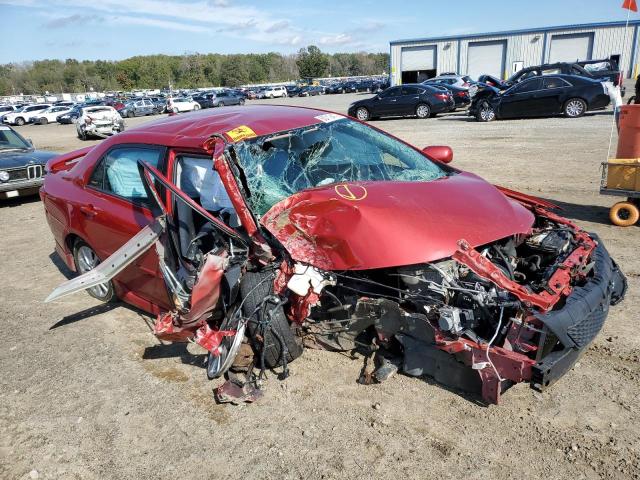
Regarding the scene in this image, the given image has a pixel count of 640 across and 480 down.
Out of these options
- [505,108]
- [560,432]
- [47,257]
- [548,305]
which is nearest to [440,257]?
[548,305]

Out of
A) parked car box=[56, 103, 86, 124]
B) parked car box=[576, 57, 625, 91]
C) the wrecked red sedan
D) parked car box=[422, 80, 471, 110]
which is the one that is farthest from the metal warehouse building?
the wrecked red sedan

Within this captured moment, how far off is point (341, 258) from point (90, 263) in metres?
3.01

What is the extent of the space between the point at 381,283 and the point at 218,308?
119cm

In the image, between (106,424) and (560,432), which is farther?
(106,424)

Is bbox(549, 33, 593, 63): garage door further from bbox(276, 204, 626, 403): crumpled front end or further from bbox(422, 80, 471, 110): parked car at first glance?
bbox(276, 204, 626, 403): crumpled front end

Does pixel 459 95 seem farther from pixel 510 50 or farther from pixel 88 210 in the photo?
pixel 510 50

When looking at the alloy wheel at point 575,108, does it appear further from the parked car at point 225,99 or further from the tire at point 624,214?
the parked car at point 225,99

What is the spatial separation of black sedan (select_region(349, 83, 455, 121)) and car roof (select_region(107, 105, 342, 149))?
16.9m

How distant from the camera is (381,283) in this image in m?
3.05

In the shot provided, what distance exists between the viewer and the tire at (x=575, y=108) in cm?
1601

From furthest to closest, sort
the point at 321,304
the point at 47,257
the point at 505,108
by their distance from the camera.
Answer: the point at 505,108
the point at 47,257
the point at 321,304

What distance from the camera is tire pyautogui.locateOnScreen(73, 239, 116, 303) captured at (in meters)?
4.71

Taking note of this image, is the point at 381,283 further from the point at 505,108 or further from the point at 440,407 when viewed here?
the point at 505,108

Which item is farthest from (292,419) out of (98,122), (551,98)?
(98,122)
